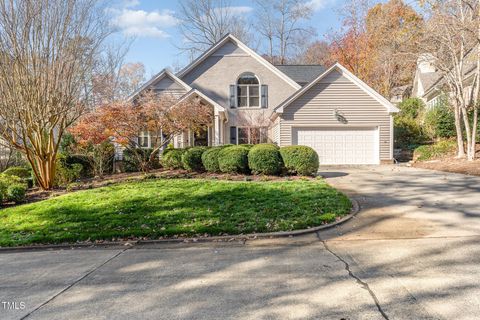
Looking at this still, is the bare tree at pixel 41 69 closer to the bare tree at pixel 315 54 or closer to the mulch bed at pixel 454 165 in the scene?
the mulch bed at pixel 454 165

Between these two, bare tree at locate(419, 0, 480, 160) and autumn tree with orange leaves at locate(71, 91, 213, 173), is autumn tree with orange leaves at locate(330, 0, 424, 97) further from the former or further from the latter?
autumn tree with orange leaves at locate(71, 91, 213, 173)

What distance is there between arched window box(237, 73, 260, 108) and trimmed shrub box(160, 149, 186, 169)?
7636 mm

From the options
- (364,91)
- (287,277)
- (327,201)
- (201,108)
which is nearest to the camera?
(287,277)

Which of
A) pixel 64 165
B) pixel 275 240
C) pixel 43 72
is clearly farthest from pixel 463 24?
pixel 64 165

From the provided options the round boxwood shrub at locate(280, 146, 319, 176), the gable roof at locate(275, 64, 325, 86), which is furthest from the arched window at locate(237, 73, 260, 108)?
the round boxwood shrub at locate(280, 146, 319, 176)

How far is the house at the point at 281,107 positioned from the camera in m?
17.0

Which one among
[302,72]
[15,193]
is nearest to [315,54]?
[302,72]

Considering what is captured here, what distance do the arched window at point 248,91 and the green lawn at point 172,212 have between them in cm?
1202

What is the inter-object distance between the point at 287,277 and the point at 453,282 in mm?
1832

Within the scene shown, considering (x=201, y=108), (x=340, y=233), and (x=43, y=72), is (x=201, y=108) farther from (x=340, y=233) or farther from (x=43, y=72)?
(x=340, y=233)

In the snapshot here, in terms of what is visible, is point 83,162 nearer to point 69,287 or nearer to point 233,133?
point 233,133

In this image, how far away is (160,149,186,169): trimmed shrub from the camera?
14.0 meters

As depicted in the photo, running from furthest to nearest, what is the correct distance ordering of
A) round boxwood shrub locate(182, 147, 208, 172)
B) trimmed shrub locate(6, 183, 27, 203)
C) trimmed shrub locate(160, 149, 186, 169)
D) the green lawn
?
trimmed shrub locate(160, 149, 186, 169)
round boxwood shrub locate(182, 147, 208, 172)
trimmed shrub locate(6, 183, 27, 203)
the green lawn

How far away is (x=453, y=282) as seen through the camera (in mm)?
3527
